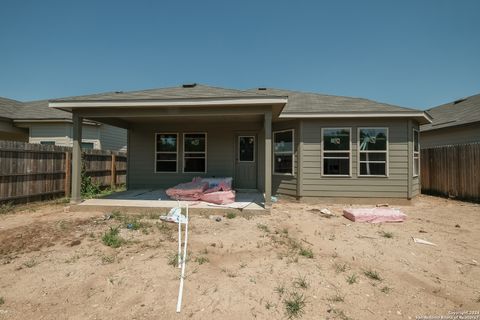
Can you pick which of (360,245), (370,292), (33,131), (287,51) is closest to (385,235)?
(360,245)

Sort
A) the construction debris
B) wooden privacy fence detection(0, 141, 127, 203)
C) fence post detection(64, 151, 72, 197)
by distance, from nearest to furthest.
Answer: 1. the construction debris
2. wooden privacy fence detection(0, 141, 127, 203)
3. fence post detection(64, 151, 72, 197)

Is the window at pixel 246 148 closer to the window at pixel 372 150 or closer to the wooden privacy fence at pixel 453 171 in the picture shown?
the window at pixel 372 150

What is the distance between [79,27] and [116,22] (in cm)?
143

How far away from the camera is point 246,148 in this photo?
30.2ft

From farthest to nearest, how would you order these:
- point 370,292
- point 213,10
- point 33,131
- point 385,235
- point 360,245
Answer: point 33,131
point 213,10
point 385,235
point 360,245
point 370,292

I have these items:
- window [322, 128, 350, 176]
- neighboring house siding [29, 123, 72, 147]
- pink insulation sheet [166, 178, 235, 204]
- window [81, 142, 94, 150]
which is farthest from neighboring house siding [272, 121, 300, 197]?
neighboring house siding [29, 123, 72, 147]

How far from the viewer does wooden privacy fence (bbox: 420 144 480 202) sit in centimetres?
850

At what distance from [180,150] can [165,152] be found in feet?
2.03

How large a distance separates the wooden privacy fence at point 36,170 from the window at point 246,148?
578cm

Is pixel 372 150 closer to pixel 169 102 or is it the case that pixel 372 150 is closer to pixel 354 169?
pixel 354 169

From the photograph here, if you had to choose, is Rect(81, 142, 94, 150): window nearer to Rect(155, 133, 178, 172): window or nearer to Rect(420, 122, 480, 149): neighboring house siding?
Rect(155, 133, 178, 172): window

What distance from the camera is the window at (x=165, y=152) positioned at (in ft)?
30.7

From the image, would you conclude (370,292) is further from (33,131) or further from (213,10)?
(33,131)

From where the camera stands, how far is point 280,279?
2996 mm
